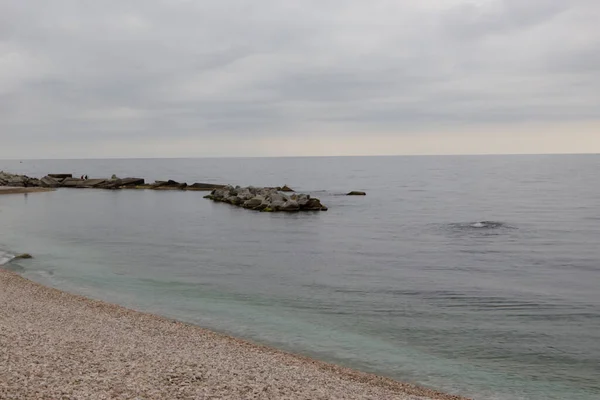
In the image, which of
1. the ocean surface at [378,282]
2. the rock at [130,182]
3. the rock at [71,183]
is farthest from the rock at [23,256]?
the rock at [71,183]

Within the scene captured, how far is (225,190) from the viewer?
87.6 metres

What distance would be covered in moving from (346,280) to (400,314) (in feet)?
23.1

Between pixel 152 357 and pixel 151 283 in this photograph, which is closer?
pixel 152 357

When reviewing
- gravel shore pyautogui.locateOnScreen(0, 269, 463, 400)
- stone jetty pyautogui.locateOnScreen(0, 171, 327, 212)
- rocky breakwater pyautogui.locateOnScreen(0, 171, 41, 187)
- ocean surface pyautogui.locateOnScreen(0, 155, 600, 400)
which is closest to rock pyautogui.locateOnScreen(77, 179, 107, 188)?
stone jetty pyautogui.locateOnScreen(0, 171, 327, 212)

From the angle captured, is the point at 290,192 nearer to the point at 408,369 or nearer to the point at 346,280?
the point at 346,280

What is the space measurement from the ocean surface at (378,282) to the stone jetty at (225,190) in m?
7.89

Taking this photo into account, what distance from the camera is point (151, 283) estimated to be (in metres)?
28.7

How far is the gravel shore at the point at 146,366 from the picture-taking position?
10977 millimetres

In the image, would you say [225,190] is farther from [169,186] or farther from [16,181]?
[16,181]

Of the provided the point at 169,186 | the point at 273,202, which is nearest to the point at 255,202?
the point at 273,202

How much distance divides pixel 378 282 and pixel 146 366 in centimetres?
1792

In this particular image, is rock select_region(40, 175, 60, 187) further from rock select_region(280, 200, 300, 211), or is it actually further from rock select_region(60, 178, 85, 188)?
rock select_region(280, 200, 300, 211)

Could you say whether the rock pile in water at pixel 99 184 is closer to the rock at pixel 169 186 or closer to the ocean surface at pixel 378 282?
the rock at pixel 169 186

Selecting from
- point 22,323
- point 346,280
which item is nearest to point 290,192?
point 346,280
